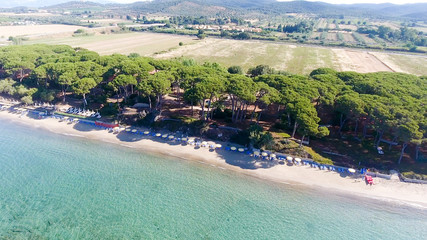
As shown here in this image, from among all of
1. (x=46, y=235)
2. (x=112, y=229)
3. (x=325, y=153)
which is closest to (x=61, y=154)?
(x=46, y=235)

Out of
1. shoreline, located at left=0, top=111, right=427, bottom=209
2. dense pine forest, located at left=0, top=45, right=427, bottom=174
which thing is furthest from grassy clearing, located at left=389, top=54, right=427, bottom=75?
shoreline, located at left=0, top=111, right=427, bottom=209

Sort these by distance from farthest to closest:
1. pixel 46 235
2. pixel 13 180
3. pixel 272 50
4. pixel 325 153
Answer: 1. pixel 272 50
2. pixel 325 153
3. pixel 13 180
4. pixel 46 235

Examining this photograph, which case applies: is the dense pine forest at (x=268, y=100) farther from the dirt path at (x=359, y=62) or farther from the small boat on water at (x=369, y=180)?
the dirt path at (x=359, y=62)

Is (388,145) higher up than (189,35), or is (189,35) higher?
(189,35)

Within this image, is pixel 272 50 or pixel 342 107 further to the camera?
pixel 272 50

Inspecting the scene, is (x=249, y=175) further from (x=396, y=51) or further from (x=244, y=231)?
(x=396, y=51)

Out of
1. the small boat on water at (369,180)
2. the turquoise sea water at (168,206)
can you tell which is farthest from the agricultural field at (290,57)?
the turquoise sea water at (168,206)
